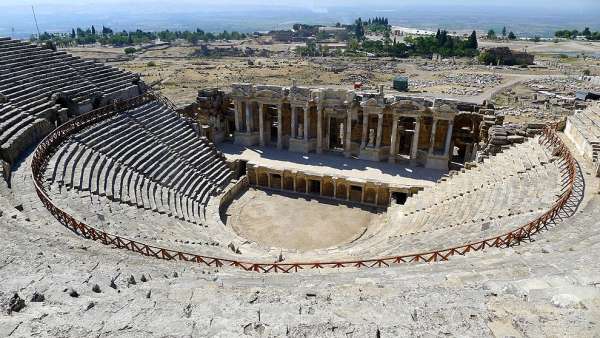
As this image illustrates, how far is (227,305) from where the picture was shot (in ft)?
29.8

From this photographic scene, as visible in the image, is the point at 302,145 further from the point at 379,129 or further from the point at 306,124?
the point at 379,129

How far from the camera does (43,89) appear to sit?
25.1 meters

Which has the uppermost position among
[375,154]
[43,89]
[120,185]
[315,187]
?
[43,89]

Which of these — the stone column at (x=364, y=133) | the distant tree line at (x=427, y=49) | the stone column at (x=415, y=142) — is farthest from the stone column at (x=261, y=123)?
the distant tree line at (x=427, y=49)

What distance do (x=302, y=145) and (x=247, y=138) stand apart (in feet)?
16.4

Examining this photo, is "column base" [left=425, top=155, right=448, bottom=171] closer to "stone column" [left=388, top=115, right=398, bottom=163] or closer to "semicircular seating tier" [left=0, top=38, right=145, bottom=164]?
"stone column" [left=388, top=115, right=398, bottom=163]

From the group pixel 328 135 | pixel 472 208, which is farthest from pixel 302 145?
pixel 472 208

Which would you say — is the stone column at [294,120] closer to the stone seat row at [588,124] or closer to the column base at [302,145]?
the column base at [302,145]

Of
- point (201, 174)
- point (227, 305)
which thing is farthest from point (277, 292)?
point (201, 174)

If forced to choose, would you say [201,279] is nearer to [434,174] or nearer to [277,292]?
[277,292]

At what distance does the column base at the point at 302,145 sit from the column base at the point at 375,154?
161 inches

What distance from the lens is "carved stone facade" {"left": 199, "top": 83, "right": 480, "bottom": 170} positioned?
1221 inches

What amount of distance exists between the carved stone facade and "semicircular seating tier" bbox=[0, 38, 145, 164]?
31.0 ft

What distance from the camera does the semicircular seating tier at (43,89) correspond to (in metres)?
21.2
